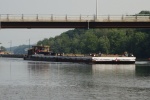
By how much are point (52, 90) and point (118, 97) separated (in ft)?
29.6

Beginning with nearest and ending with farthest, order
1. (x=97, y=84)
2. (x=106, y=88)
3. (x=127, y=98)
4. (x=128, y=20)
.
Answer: (x=127, y=98) < (x=106, y=88) < (x=97, y=84) < (x=128, y=20)

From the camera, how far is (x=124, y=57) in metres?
151

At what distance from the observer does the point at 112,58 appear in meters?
150

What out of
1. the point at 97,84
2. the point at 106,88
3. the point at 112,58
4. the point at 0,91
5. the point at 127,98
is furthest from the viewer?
the point at 112,58

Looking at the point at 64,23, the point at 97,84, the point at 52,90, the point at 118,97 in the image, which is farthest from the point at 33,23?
the point at 118,97

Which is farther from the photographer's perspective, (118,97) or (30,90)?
(30,90)

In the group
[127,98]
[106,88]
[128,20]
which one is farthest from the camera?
[128,20]

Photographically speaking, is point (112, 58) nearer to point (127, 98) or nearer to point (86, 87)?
point (86, 87)

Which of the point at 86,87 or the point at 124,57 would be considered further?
the point at 124,57

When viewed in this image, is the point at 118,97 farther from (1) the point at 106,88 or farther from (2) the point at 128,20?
(2) the point at 128,20

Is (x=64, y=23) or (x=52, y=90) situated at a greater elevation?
(x=64, y=23)

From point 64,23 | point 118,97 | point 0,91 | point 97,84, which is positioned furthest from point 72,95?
point 64,23

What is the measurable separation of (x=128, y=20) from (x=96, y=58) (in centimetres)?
4479

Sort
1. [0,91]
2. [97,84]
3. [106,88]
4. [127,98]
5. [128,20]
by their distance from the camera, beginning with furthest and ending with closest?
1. [128,20]
2. [97,84]
3. [106,88]
4. [0,91]
5. [127,98]
